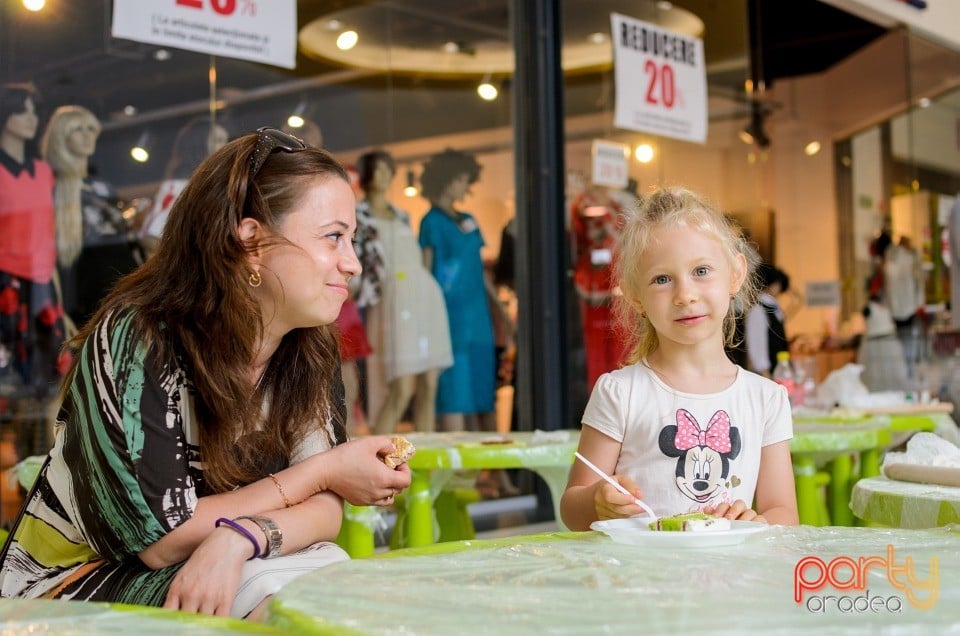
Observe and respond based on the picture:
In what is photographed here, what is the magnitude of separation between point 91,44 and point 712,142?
14.9 ft

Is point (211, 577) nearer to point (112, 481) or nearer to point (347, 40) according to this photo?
point (112, 481)

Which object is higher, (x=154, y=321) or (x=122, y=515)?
(x=154, y=321)

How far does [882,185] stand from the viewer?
10.4 m

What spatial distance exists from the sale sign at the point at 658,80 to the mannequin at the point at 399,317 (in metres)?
1.40

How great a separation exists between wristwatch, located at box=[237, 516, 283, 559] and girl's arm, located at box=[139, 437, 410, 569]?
1cm

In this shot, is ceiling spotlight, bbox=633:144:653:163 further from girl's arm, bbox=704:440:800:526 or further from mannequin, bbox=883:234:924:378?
girl's arm, bbox=704:440:800:526

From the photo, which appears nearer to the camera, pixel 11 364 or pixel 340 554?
pixel 340 554

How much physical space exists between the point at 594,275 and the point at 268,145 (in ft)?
15.2

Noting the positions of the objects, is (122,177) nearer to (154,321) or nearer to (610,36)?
(610,36)

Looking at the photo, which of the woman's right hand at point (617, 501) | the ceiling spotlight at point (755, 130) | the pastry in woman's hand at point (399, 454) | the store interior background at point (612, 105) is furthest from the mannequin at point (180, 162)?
the ceiling spotlight at point (755, 130)

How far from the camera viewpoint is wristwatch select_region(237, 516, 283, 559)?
4.91 ft

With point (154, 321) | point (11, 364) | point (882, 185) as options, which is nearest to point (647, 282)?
point (154, 321)

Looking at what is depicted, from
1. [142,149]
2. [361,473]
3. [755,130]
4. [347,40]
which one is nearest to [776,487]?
[361,473]

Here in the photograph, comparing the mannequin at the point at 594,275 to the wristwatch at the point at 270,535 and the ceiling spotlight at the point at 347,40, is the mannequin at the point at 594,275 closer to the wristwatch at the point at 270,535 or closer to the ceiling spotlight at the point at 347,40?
the ceiling spotlight at the point at 347,40
